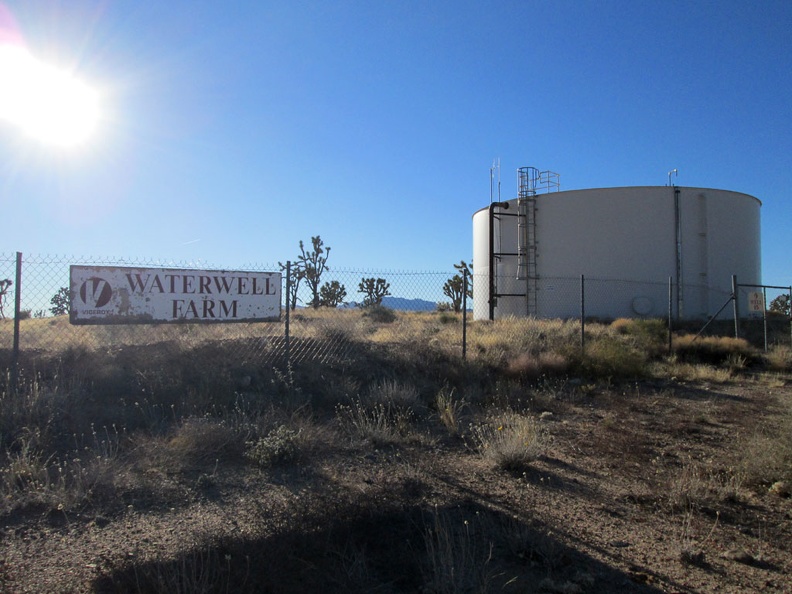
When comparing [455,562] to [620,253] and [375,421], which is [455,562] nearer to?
[375,421]

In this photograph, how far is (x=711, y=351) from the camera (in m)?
14.5

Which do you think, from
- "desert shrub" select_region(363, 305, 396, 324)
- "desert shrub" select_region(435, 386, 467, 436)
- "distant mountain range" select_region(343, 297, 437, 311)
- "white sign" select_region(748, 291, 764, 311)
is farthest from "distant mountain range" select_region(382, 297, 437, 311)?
"desert shrub" select_region(363, 305, 396, 324)

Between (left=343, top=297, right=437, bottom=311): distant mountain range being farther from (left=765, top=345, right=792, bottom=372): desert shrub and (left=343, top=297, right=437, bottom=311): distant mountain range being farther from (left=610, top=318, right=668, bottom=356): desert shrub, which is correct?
(left=765, top=345, right=792, bottom=372): desert shrub

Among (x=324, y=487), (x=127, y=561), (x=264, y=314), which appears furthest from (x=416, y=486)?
(x=264, y=314)

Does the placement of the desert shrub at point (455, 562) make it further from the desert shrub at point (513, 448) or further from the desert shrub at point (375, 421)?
the desert shrub at point (375, 421)

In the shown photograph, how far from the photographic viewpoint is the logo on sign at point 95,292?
7528mm

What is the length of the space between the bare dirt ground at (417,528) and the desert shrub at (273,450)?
0.35 ft

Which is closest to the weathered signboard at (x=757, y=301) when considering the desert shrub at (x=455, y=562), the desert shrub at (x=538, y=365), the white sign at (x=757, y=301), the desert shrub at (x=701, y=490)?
the white sign at (x=757, y=301)

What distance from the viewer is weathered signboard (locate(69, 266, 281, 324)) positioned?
24.8 feet

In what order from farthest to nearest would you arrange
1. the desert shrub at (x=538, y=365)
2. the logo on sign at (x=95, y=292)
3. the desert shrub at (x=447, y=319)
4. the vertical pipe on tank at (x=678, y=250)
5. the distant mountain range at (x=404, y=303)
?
the vertical pipe on tank at (x=678, y=250) → the desert shrub at (x=447, y=319) → the desert shrub at (x=538, y=365) → the distant mountain range at (x=404, y=303) → the logo on sign at (x=95, y=292)

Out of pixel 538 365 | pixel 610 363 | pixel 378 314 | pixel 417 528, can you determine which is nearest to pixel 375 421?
pixel 417 528

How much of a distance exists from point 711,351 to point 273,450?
1306 centimetres

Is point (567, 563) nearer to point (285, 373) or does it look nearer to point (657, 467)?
point (657, 467)

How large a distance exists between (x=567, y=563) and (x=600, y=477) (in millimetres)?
1966
